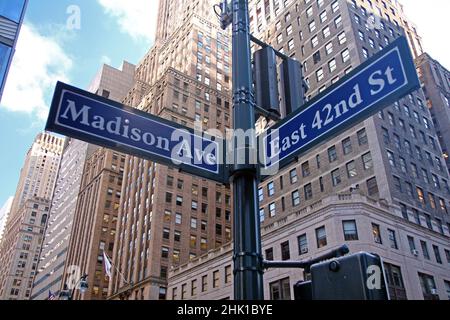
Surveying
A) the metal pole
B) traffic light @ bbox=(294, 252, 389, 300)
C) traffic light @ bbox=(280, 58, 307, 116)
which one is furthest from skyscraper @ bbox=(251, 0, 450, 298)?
traffic light @ bbox=(294, 252, 389, 300)

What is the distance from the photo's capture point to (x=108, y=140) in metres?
4.57

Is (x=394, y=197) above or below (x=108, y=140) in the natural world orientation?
above

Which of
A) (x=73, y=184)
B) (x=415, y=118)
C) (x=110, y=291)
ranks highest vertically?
(x=73, y=184)

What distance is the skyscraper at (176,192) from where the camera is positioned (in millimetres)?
70188

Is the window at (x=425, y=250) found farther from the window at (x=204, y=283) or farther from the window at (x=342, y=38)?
the window at (x=342, y=38)

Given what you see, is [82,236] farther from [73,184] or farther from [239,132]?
[239,132]

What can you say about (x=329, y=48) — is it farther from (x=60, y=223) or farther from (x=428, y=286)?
(x=60, y=223)

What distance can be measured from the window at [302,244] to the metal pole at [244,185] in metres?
39.9

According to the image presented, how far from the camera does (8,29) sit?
3641 cm

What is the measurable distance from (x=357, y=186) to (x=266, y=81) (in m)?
46.2

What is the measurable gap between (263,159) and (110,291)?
258 feet

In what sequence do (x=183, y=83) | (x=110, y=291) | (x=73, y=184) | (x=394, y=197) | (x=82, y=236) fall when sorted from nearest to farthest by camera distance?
(x=394, y=197) < (x=110, y=291) < (x=183, y=83) < (x=82, y=236) < (x=73, y=184)

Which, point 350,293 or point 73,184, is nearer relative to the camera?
point 350,293

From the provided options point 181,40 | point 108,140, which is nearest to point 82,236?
point 181,40
